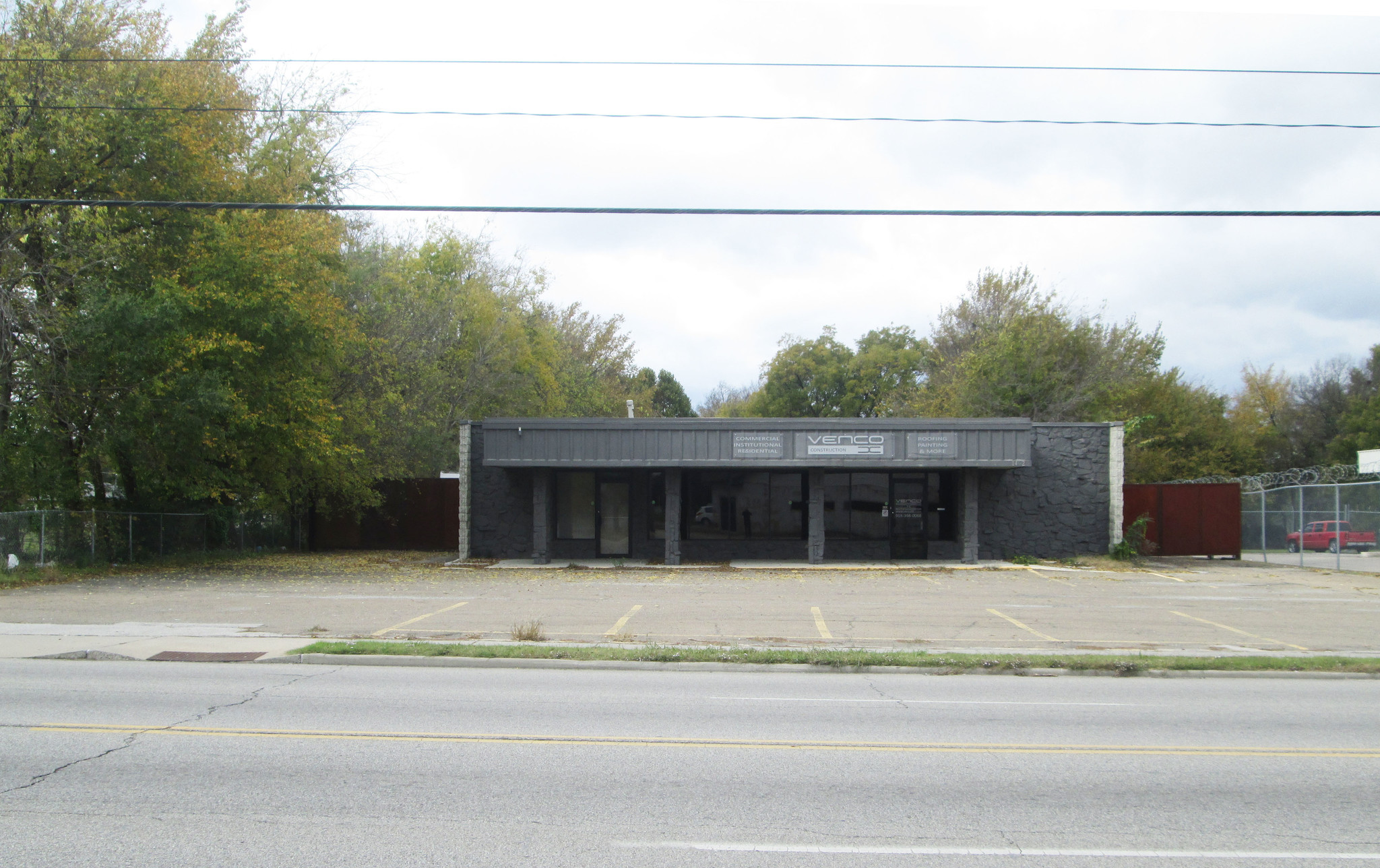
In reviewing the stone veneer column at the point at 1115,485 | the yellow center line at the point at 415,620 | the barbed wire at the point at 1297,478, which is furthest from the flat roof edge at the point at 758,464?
the barbed wire at the point at 1297,478

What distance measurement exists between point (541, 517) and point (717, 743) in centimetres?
1859

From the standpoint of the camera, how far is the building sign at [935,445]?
2425cm

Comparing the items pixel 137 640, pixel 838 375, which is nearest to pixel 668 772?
pixel 137 640

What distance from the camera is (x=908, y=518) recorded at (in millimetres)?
26469

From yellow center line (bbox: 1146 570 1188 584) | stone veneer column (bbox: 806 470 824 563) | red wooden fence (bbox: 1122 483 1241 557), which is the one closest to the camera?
yellow center line (bbox: 1146 570 1188 584)

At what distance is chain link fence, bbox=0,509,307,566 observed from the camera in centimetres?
1994

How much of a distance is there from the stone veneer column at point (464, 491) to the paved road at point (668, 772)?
52.3 feet

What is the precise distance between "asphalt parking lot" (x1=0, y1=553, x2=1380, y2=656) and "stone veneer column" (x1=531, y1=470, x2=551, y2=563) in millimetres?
1898

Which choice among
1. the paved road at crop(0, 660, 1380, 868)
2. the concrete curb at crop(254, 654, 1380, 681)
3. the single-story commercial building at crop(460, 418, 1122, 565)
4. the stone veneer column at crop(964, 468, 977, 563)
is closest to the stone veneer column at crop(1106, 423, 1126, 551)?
the single-story commercial building at crop(460, 418, 1122, 565)

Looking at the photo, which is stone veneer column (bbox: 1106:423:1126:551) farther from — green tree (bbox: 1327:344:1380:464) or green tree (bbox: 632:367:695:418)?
green tree (bbox: 632:367:695:418)

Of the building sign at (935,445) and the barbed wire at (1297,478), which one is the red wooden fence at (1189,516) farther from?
the barbed wire at (1297,478)

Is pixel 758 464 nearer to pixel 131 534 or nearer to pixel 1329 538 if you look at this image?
pixel 131 534

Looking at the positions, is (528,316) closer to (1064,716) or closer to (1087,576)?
(1087,576)

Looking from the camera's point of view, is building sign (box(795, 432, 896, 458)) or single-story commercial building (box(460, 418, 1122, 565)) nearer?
building sign (box(795, 432, 896, 458))
